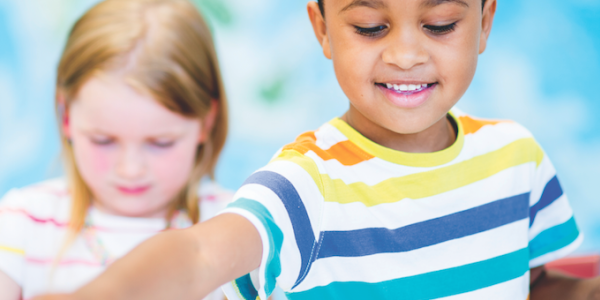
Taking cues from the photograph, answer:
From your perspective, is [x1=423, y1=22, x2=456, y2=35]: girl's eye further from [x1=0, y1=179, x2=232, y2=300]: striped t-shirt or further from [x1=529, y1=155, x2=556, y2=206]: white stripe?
[x1=0, y1=179, x2=232, y2=300]: striped t-shirt

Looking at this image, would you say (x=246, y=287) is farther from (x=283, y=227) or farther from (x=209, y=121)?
(x=209, y=121)

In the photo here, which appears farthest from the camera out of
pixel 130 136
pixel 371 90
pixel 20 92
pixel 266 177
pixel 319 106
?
pixel 319 106

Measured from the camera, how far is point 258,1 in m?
1.55

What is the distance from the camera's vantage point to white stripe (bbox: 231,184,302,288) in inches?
21.5

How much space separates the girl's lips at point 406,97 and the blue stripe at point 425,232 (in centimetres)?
15

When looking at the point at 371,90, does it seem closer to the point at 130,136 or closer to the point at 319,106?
the point at 130,136

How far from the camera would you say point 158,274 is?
43 cm

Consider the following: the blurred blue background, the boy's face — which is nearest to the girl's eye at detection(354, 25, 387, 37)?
the boy's face

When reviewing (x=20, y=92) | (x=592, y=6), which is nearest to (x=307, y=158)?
(x=20, y=92)

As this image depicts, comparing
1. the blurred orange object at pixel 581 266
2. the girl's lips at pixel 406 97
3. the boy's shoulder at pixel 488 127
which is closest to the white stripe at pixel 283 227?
the girl's lips at pixel 406 97

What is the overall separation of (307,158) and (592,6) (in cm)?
136

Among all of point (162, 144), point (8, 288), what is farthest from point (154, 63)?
point (8, 288)

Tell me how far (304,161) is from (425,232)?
0.20m

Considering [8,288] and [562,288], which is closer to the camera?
[562,288]
